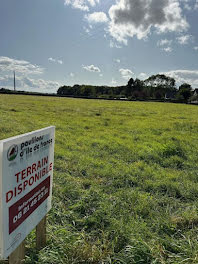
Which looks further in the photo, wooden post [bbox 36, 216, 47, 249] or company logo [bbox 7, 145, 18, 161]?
wooden post [bbox 36, 216, 47, 249]

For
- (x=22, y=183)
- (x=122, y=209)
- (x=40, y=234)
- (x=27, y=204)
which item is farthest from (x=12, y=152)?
(x=122, y=209)

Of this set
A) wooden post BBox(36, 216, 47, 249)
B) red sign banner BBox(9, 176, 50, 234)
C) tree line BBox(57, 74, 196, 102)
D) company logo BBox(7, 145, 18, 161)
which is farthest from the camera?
tree line BBox(57, 74, 196, 102)

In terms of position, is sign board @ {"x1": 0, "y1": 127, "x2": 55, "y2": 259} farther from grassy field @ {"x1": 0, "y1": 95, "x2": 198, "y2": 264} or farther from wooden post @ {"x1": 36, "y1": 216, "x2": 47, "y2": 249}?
grassy field @ {"x1": 0, "y1": 95, "x2": 198, "y2": 264}

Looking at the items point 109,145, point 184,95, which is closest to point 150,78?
→ point 184,95

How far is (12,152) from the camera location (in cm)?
133

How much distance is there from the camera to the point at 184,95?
5972 centimetres

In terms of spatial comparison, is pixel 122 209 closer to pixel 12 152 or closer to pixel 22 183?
pixel 22 183

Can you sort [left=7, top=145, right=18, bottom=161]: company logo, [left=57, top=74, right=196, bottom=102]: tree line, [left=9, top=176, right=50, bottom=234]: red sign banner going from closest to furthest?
1. [left=7, top=145, right=18, bottom=161]: company logo
2. [left=9, top=176, right=50, bottom=234]: red sign banner
3. [left=57, top=74, right=196, bottom=102]: tree line

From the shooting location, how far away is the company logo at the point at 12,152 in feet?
4.27

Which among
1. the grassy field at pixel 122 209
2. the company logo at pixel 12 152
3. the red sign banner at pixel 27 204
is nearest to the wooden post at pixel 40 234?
the grassy field at pixel 122 209

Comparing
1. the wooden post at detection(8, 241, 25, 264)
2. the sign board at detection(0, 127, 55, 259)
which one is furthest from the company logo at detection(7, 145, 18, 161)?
the wooden post at detection(8, 241, 25, 264)

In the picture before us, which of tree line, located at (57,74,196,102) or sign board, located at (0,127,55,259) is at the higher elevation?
tree line, located at (57,74,196,102)

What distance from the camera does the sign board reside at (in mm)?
1313

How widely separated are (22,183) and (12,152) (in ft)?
1.07
